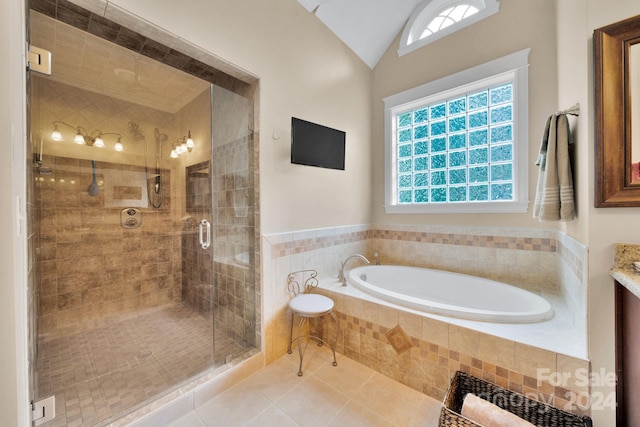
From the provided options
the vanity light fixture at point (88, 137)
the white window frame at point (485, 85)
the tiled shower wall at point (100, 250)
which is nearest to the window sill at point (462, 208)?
the white window frame at point (485, 85)

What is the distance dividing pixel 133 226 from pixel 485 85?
3.98 m

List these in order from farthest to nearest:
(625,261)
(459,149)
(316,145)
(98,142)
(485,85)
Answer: (459,149)
(98,142)
(485,85)
(316,145)
(625,261)

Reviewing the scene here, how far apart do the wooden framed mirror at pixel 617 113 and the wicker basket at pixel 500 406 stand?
1024 mm

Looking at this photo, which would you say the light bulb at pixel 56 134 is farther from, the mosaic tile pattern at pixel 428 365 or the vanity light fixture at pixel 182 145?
the mosaic tile pattern at pixel 428 365

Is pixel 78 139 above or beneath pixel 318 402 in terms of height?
above

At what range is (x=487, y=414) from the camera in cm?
119

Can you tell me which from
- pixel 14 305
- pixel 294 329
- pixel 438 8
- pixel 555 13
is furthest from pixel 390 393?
pixel 438 8

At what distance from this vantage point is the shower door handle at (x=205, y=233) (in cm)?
224

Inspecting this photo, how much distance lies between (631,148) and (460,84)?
1.75m

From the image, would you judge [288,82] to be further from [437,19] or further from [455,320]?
[455,320]

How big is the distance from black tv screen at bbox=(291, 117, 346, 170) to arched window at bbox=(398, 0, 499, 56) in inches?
55.5

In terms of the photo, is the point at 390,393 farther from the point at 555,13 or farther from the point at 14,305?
the point at 555,13

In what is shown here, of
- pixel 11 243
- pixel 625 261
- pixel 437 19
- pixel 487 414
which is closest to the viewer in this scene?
pixel 11 243

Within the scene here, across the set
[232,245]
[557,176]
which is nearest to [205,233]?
[232,245]
